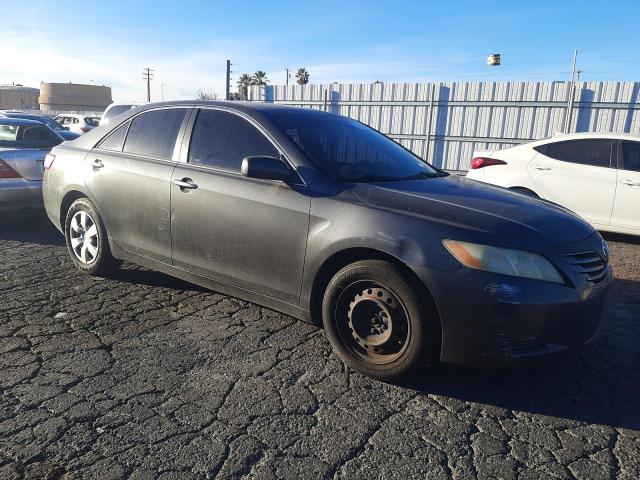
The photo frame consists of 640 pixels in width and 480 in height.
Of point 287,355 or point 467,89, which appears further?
point 467,89

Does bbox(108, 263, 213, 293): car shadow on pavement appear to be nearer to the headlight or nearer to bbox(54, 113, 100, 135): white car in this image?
the headlight

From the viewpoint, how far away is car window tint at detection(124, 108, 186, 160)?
4.03 metres

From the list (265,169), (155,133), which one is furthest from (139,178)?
(265,169)

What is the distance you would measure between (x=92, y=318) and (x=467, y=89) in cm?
1181

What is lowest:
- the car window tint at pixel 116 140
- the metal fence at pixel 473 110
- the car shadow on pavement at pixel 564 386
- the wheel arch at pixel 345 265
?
the car shadow on pavement at pixel 564 386

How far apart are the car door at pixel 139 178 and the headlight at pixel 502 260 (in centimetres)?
227

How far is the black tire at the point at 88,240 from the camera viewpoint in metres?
4.44

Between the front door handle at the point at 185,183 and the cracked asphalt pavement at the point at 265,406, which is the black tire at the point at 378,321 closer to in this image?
the cracked asphalt pavement at the point at 265,406

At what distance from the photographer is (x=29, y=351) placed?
3.19 metres

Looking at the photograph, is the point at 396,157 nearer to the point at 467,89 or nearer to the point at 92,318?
the point at 92,318

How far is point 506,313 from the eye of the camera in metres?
2.57

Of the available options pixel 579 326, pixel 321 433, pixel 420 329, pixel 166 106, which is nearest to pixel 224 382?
pixel 321 433

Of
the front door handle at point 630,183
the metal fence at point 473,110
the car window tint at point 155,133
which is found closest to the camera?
the car window tint at point 155,133

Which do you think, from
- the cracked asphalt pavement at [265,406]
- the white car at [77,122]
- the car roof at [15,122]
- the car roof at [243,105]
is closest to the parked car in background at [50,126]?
the car roof at [15,122]
